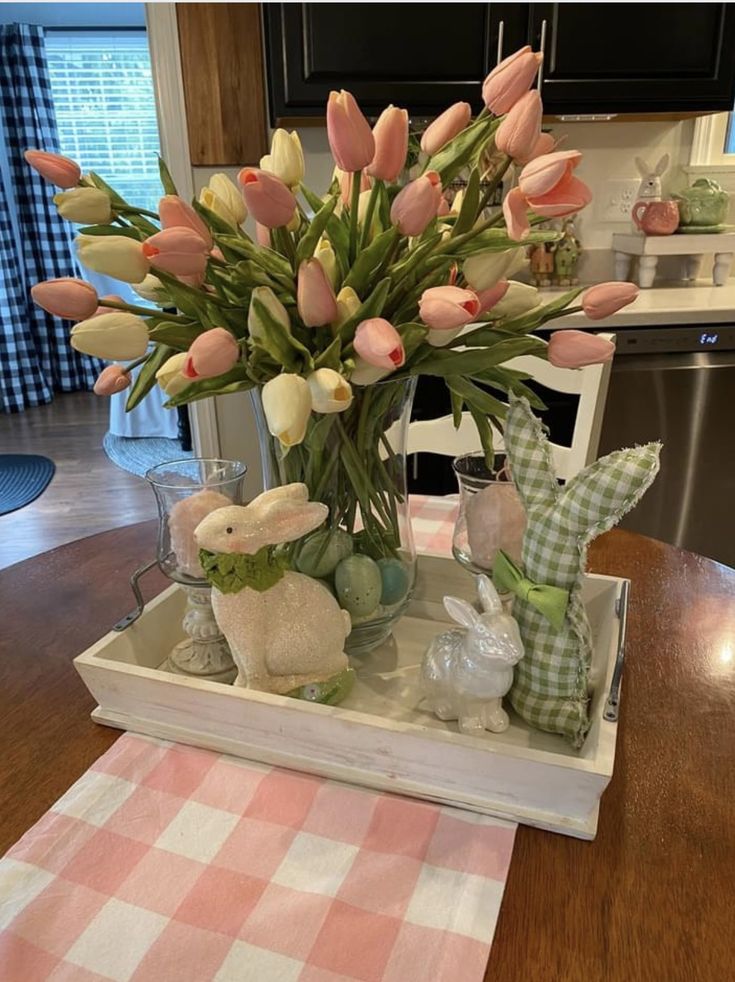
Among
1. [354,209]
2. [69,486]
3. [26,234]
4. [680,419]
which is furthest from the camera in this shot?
[26,234]

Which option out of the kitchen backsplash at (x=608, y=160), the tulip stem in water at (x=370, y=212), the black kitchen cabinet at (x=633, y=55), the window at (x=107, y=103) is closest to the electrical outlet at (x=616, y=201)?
the kitchen backsplash at (x=608, y=160)

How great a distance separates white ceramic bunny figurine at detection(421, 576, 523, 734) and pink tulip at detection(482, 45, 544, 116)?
1.30 ft

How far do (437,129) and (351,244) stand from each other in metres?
0.13

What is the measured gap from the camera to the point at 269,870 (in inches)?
22.2

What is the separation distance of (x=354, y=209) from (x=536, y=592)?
0.37 meters

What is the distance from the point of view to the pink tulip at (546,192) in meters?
0.53

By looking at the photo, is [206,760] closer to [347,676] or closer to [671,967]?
[347,676]

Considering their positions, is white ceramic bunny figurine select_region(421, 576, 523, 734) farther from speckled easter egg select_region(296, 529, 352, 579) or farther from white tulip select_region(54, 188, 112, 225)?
white tulip select_region(54, 188, 112, 225)

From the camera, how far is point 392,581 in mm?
765

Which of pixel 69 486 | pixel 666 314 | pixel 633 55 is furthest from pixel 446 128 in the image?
pixel 69 486

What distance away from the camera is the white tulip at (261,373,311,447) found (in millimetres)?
547

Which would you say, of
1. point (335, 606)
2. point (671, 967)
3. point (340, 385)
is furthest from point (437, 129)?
point (671, 967)

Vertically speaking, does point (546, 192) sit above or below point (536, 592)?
above

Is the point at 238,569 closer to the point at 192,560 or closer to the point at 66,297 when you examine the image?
the point at 192,560
